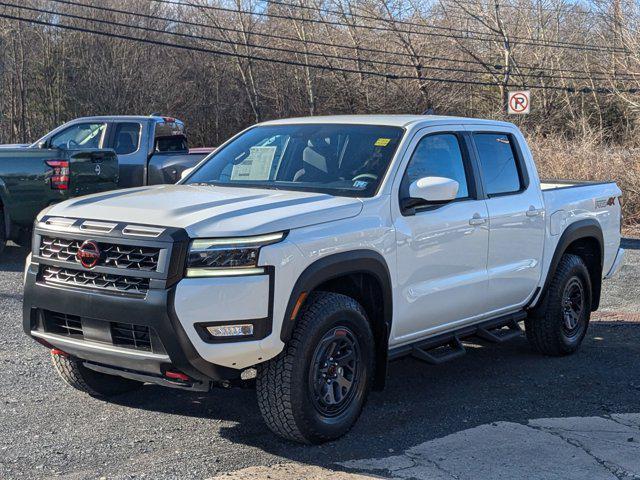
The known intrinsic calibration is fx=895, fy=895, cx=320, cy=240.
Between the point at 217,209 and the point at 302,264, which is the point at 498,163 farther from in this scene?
the point at 217,209

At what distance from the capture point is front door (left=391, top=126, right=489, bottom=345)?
554cm

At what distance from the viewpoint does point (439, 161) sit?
6.15 m

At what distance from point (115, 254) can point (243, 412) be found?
1503 millimetres

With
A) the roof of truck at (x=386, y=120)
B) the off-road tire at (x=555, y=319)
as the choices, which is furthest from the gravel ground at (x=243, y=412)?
the roof of truck at (x=386, y=120)

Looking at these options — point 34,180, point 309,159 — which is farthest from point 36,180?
point 309,159

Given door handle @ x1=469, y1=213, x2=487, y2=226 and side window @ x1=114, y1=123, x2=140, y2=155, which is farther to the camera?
side window @ x1=114, y1=123, x2=140, y2=155

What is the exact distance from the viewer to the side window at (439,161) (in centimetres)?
588

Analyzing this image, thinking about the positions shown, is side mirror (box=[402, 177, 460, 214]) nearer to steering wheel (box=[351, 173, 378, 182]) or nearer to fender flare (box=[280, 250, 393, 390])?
steering wheel (box=[351, 173, 378, 182])

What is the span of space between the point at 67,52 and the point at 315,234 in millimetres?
36684

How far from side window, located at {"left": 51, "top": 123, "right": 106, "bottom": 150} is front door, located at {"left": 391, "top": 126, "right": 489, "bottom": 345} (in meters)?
9.01

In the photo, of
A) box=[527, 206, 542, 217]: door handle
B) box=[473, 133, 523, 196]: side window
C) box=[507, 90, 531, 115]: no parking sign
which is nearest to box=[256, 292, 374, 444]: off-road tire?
box=[473, 133, 523, 196]: side window

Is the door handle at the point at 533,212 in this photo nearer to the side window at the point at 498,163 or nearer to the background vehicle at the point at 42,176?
the side window at the point at 498,163

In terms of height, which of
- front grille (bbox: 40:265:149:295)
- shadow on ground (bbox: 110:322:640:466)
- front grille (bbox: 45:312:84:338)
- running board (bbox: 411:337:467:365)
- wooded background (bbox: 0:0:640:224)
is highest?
wooded background (bbox: 0:0:640:224)

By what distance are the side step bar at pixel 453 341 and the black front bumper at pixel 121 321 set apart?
1.44 metres
